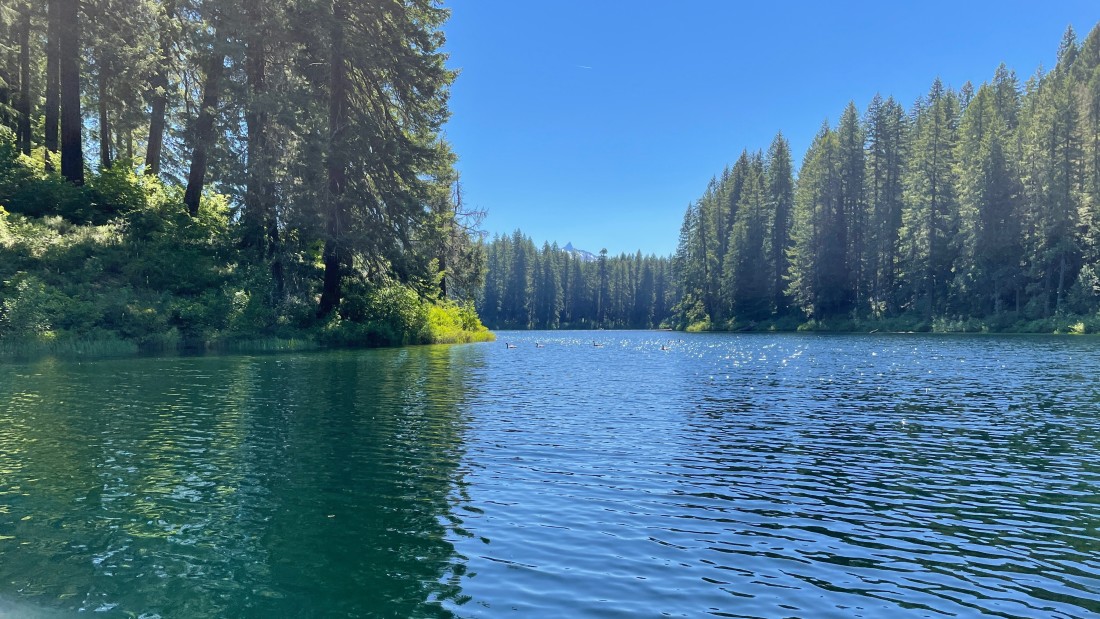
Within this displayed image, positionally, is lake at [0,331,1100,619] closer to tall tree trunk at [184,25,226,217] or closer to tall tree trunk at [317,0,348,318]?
tall tree trunk at [317,0,348,318]

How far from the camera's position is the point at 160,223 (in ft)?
123

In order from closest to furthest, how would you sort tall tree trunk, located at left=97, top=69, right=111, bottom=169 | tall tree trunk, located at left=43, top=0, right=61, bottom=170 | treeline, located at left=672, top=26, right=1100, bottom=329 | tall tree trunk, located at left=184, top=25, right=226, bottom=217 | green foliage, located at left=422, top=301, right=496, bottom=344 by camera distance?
tall tree trunk, located at left=43, top=0, right=61, bottom=170
tall tree trunk, located at left=184, top=25, right=226, bottom=217
tall tree trunk, located at left=97, top=69, right=111, bottom=169
green foliage, located at left=422, top=301, right=496, bottom=344
treeline, located at left=672, top=26, right=1100, bottom=329

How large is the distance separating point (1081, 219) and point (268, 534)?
8248 centimetres

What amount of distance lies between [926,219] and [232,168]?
7909 cm

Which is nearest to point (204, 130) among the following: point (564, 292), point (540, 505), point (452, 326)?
point (452, 326)

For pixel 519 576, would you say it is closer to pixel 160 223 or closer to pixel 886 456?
pixel 886 456

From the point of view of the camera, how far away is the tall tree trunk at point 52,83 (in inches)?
1358

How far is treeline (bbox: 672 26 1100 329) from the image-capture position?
6775cm

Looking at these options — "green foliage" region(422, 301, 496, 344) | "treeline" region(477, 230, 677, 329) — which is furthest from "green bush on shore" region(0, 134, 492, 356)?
"treeline" region(477, 230, 677, 329)

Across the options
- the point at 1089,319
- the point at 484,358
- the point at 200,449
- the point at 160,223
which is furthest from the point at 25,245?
the point at 1089,319

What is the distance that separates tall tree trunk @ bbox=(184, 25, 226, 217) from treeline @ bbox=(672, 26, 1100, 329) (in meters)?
75.1

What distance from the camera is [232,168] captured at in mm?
37812

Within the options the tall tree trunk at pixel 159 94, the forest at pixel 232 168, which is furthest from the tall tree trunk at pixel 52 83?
the tall tree trunk at pixel 159 94

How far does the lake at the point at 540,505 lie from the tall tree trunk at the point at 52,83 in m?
24.4
